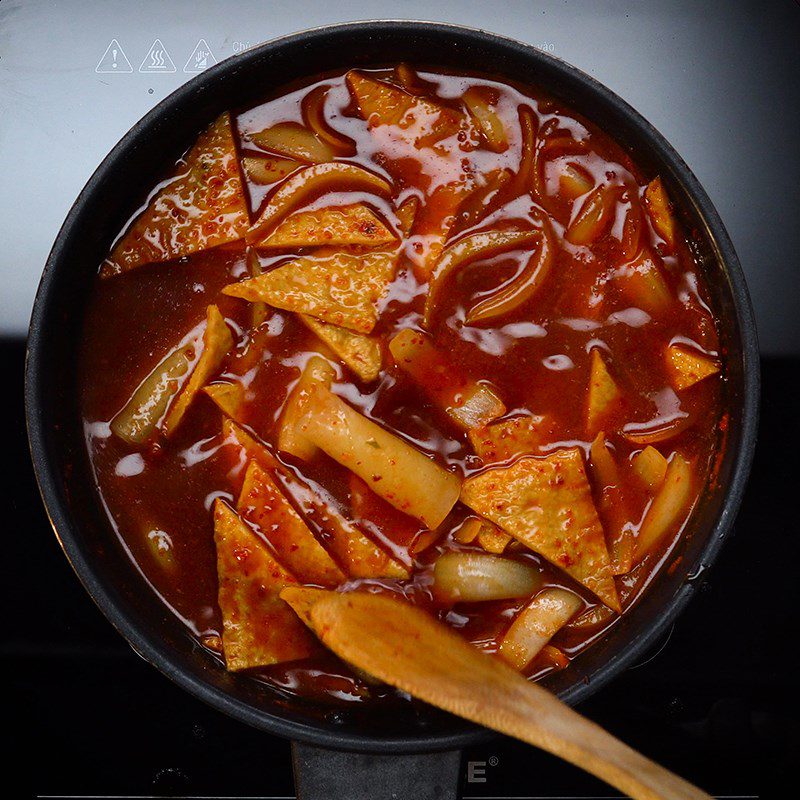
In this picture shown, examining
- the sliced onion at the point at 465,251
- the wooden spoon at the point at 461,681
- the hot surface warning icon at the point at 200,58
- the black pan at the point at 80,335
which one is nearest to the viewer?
the wooden spoon at the point at 461,681

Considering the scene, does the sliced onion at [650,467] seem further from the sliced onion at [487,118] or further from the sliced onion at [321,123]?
the sliced onion at [321,123]

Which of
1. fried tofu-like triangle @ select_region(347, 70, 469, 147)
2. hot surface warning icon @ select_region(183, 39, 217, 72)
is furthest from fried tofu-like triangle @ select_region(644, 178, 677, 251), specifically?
hot surface warning icon @ select_region(183, 39, 217, 72)

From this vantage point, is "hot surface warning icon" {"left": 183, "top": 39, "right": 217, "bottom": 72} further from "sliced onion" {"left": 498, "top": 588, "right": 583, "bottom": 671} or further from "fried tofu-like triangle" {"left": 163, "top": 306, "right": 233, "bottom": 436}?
"sliced onion" {"left": 498, "top": 588, "right": 583, "bottom": 671}

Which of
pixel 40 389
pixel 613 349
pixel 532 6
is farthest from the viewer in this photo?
pixel 532 6

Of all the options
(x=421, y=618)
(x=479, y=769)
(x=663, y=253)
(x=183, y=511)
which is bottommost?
(x=479, y=769)

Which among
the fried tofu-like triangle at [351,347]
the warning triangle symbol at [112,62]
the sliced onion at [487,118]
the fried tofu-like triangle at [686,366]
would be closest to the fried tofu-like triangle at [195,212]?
the fried tofu-like triangle at [351,347]

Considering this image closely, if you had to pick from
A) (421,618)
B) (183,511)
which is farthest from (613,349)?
(183,511)

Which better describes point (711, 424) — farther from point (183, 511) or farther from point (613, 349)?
point (183, 511)
